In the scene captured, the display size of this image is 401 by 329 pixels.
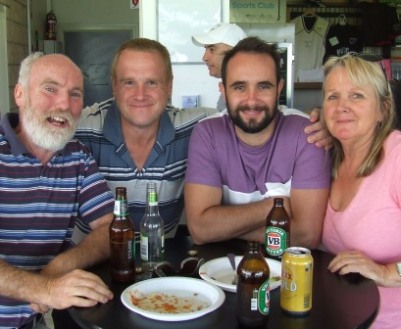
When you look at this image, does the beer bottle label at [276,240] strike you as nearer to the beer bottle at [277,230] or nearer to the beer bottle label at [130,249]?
the beer bottle at [277,230]

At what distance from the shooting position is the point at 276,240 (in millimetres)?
1553

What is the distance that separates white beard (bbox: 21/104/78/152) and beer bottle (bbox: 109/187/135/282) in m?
0.47

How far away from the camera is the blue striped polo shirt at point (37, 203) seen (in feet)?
5.41

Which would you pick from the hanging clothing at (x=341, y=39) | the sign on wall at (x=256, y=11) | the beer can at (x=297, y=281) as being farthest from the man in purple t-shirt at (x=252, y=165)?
the hanging clothing at (x=341, y=39)

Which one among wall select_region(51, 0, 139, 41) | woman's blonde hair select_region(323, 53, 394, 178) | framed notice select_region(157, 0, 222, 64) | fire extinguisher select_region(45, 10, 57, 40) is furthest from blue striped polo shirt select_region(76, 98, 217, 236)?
wall select_region(51, 0, 139, 41)

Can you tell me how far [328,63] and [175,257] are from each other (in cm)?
89

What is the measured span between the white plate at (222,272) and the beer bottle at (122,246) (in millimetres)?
208

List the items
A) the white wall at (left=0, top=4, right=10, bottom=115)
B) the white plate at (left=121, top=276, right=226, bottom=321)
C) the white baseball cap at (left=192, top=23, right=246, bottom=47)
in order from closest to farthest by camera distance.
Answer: the white plate at (left=121, top=276, right=226, bottom=321) < the white baseball cap at (left=192, top=23, right=246, bottom=47) < the white wall at (left=0, top=4, right=10, bottom=115)

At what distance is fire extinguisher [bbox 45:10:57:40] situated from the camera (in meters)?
6.26

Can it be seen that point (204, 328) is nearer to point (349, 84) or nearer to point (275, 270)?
point (275, 270)

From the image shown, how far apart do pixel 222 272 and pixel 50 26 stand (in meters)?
5.63

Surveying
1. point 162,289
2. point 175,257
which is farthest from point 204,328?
point 175,257

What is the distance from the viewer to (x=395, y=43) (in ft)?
20.2

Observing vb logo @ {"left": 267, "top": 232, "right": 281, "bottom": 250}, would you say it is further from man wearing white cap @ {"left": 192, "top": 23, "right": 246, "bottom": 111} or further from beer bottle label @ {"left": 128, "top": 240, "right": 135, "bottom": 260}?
man wearing white cap @ {"left": 192, "top": 23, "right": 246, "bottom": 111}
